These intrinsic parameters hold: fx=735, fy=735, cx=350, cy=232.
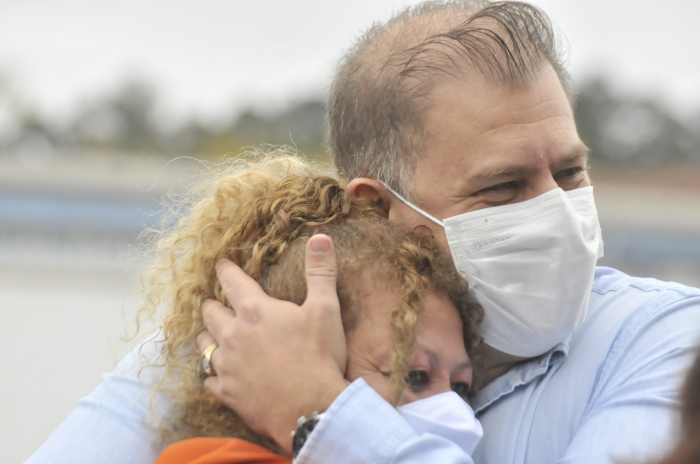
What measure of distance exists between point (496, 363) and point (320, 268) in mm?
727

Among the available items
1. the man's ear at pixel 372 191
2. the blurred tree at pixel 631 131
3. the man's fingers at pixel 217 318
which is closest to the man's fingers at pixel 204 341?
the man's fingers at pixel 217 318

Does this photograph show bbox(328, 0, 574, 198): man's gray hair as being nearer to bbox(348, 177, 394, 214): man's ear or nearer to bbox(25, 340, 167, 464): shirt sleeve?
bbox(348, 177, 394, 214): man's ear

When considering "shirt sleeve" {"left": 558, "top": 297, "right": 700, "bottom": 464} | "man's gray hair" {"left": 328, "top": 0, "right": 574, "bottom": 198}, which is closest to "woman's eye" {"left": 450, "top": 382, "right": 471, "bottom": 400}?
"shirt sleeve" {"left": 558, "top": 297, "right": 700, "bottom": 464}

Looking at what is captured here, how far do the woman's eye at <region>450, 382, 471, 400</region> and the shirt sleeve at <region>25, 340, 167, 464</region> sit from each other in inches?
33.3

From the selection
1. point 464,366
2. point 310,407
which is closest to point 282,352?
point 310,407

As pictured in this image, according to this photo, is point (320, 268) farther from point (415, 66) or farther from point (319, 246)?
point (415, 66)

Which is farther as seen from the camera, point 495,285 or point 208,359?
point 495,285

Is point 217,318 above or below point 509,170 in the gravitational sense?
below

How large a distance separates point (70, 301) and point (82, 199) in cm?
343

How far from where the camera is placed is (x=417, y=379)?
78.1 inches

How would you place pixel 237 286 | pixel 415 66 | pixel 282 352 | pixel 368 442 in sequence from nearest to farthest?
pixel 368 442 < pixel 282 352 < pixel 237 286 < pixel 415 66

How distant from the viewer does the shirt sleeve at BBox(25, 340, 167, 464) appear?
81.6 inches

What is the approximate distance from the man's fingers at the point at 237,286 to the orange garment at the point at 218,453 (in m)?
0.35

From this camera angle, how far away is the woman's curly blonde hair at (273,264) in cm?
201
